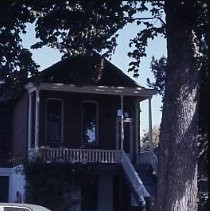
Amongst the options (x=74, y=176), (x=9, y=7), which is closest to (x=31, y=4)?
(x=9, y=7)

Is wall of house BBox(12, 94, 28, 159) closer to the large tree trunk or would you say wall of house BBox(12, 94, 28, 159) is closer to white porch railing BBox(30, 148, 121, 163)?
white porch railing BBox(30, 148, 121, 163)

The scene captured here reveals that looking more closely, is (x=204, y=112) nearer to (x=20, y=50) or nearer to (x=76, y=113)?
(x=76, y=113)

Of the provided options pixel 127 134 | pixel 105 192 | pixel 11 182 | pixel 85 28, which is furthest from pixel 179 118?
pixel 11 182

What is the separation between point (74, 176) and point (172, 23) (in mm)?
12560

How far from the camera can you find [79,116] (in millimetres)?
30469

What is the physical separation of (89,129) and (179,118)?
16.0 m

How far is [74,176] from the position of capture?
87.4ft

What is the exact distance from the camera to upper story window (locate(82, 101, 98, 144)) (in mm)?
30828

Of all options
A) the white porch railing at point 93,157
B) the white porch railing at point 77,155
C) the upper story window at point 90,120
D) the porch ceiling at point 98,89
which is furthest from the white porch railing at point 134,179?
the porch ceiling at point 98,89

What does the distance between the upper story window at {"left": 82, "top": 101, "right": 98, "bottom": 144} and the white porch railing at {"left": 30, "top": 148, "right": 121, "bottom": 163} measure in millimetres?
2551

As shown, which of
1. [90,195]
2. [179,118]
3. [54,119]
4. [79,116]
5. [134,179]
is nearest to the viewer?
[179,118]

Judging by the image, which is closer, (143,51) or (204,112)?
(143,51)

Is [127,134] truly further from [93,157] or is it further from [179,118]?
[179,118]

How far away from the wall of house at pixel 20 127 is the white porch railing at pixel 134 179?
229 inches
